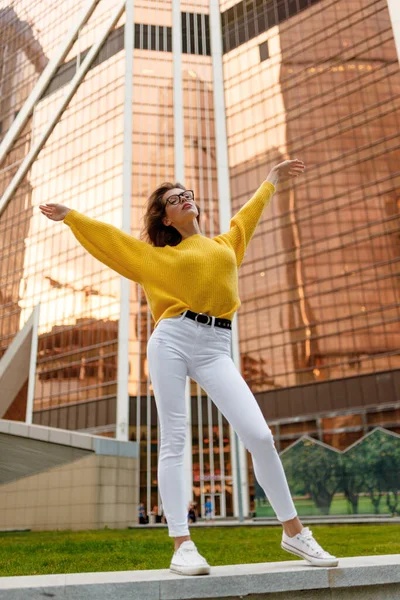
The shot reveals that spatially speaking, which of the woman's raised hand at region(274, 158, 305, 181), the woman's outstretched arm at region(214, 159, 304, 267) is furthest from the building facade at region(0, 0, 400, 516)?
the woman's outstretched arm at region(214, 159, 304, 267)

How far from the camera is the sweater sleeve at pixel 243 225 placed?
3.85m

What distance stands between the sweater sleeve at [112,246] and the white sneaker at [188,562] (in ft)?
5.15

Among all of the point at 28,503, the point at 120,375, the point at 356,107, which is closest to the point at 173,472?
the point at 28,503

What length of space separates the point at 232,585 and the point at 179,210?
7.18 ft

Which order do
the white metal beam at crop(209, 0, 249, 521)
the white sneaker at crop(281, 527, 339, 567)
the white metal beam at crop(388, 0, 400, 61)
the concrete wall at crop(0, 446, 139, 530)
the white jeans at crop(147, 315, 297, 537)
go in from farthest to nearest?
1. the white metal beam at crop(209, 0, 249, 521)
2. the white metal beam at crop(388, 0, 400, 61)
3. the concrete wall at crop(0, 446, 139, 530)
4. the white jeans at crop(147, 315, 297, 537)
5. the white sneaker at crop(281, 527, 339, 567)

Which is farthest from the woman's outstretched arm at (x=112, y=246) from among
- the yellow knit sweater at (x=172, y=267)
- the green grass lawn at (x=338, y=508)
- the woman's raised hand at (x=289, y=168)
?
the green grass lawn at (x=338, y=508)

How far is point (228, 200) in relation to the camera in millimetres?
50156

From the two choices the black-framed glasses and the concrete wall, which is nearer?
the black-framed glasses

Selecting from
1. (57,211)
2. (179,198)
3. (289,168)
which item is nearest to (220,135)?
(289,168)

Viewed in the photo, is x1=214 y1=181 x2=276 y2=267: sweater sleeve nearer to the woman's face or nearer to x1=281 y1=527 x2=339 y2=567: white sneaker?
the woman's face

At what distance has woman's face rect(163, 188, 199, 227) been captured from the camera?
11.6 feet

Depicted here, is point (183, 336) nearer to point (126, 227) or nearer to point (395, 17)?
point (126, 227)

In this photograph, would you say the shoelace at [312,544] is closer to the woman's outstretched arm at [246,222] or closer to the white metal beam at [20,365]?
the woman's outstretched arm at [246,222]

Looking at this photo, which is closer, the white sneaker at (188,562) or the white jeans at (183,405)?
the white sneaker at (188,562)
